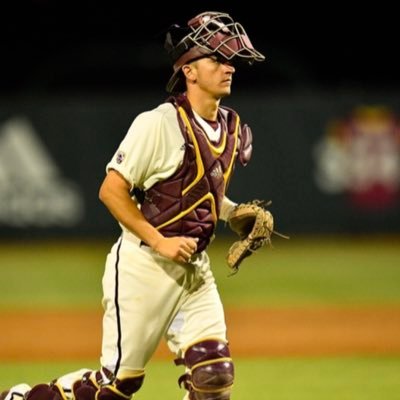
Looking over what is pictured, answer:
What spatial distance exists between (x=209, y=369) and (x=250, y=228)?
0.92m

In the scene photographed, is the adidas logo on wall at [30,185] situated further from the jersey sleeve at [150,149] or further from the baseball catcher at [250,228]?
the jersey sleeve at [150,149]

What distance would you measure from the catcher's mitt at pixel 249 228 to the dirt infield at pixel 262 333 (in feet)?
10.8

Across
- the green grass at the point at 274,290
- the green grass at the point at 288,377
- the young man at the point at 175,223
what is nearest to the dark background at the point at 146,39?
the green grass at the point at 274,290

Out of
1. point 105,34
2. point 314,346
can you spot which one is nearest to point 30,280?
point 314,346

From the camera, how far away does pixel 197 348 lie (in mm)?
→ 5930

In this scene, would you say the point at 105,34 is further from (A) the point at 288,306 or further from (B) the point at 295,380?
(B) the point at 295,380

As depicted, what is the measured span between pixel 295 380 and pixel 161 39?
3113mm

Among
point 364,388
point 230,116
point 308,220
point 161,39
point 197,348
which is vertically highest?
point 161,39

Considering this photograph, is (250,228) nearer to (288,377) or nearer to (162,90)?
(288,377)

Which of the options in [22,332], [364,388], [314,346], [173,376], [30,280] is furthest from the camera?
[30,280]

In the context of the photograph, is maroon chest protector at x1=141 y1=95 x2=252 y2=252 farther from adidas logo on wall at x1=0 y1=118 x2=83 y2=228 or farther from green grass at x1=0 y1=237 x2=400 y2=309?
adidas logo on wall at x1=0 y1=118 x2=83 y2=228

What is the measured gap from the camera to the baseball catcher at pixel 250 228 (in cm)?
619

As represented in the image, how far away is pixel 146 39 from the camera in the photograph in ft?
71.8

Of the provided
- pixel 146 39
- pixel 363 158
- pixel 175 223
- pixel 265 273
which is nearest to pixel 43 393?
pixel 175 223
